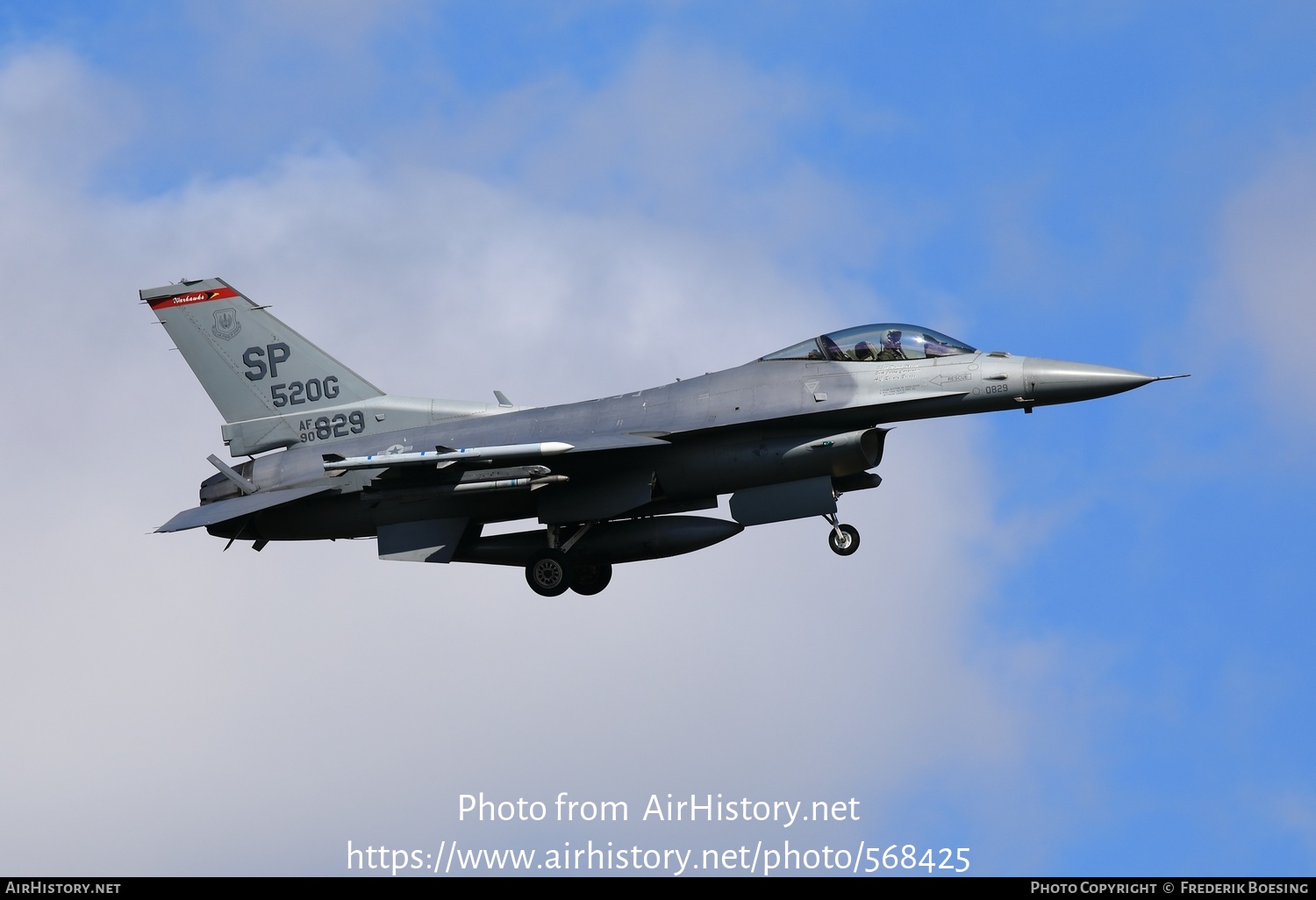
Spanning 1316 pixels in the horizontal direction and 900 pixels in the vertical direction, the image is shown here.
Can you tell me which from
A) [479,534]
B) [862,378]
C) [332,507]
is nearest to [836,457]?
[862,378]

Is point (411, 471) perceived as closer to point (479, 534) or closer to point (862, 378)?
point (479, 534)

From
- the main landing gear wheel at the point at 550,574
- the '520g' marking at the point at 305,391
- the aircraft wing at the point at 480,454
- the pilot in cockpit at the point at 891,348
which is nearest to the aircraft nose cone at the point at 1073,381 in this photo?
the pilot in cockpit at the point at 891,348

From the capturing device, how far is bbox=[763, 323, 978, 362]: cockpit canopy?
23688 mm

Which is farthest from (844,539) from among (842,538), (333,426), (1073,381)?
(333,426)

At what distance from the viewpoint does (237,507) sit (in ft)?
82.3

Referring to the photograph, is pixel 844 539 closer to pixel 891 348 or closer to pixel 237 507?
pixel 891 348

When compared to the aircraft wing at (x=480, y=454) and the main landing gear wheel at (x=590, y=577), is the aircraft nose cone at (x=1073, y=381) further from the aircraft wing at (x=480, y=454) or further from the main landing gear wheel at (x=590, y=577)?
the main landing gear wheel at (x=590, y=577)

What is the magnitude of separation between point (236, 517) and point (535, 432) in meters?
4.33

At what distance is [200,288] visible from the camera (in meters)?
27.0

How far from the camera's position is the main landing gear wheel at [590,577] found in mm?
25672
